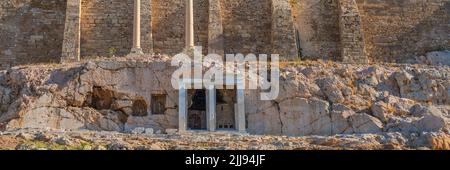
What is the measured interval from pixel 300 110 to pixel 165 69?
4596 millimetres

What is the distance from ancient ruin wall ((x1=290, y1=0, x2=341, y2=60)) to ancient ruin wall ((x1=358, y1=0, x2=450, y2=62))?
1632 millimetres

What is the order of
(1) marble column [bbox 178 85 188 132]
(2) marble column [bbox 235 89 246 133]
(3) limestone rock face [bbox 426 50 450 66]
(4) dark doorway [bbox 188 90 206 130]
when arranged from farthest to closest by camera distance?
(3) limestone rock face [bbox 426 50 450 66]
(4) dark doorway [bbox 188 90 206 130]
(2) marble column [bbox 235 89 246 133]
(1) marble column [bbox 178 85 188 132]

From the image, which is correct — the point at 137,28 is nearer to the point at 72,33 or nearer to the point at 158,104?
the point at 72,33

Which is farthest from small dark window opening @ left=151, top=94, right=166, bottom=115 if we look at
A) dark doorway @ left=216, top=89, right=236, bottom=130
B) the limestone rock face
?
the limestone rock face

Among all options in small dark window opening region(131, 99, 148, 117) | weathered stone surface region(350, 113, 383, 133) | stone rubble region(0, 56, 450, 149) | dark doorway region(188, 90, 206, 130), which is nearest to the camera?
weathered stone surface region(350, 113, 383, 133)

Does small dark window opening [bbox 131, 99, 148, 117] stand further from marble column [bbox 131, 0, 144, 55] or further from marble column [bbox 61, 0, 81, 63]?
marble column [bbox 61, 0, 81, 63]

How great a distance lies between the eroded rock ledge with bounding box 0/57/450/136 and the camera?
23859 millimetres

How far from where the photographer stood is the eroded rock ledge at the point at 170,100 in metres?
23.9

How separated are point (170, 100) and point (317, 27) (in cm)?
1159

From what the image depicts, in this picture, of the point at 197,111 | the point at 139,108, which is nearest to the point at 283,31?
the point at 197,111

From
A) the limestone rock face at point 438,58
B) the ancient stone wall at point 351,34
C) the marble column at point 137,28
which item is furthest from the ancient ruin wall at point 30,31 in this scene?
the limestone rock face at point 438,58

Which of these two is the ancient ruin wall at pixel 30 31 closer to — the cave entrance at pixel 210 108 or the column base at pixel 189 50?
the column base at pixel 189 50

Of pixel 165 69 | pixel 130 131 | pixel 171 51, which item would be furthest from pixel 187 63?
pixel 171 51

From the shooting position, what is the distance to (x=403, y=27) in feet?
116
